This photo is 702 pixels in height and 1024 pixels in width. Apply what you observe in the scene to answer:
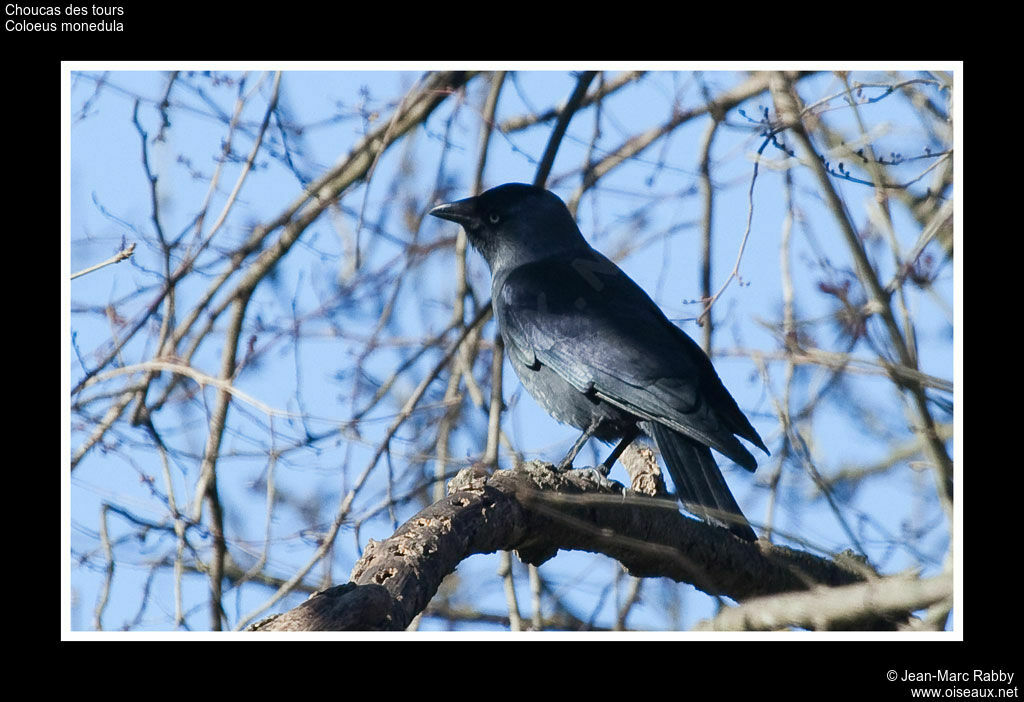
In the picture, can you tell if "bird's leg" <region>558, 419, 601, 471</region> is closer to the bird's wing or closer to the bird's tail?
the bird's wing

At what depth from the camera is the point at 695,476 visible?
427 cm

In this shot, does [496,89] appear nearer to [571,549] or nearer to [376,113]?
[376,113]

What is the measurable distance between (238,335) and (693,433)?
2.07 metres

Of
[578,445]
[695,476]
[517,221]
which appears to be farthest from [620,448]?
[517,221]

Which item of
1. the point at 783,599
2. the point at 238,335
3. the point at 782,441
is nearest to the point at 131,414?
the point at 238,335

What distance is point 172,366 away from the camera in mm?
4160

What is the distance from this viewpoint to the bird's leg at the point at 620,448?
5004 mm

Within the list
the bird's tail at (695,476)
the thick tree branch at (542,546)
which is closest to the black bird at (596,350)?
the bird's tail at (695,476)

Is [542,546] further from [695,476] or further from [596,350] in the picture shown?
[596,350]

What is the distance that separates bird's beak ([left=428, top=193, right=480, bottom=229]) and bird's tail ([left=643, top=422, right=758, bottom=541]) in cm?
185

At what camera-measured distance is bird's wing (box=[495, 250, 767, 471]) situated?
4465mm

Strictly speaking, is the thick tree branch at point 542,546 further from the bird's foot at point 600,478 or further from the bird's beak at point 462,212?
the bird's beak at point 462,212

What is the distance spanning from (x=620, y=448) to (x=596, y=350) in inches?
19.8

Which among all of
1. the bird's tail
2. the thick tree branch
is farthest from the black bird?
the thick tree branch
